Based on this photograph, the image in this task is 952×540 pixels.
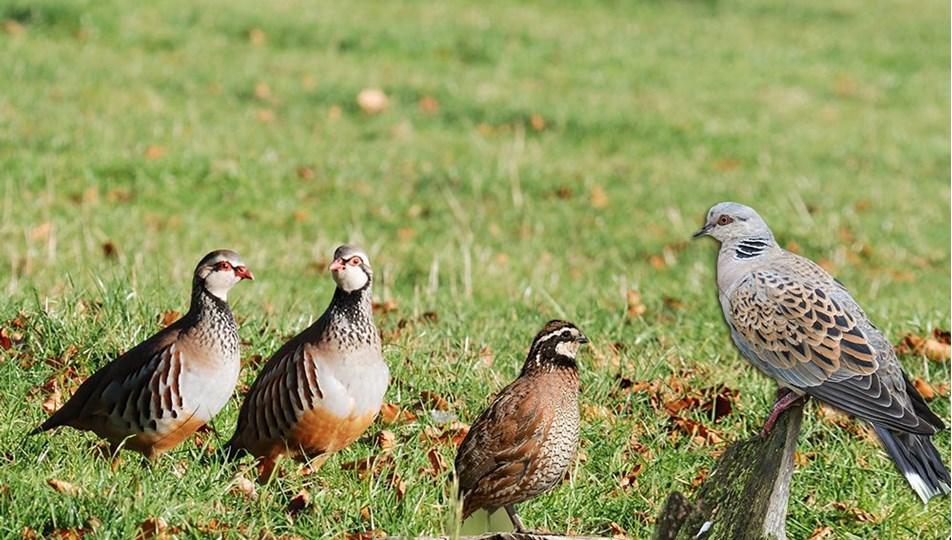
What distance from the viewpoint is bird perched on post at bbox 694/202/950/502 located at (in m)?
4.97

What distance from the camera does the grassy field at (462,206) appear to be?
5602 mm

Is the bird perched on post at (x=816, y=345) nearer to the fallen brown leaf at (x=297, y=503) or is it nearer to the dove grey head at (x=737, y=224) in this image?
the dove grey head at (x=737, y=224)

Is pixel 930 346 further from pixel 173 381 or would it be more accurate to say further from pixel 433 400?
pixel 173 381

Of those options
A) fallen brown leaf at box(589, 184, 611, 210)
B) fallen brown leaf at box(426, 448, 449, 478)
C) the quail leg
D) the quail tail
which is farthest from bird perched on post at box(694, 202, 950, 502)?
fallen brown leaf at box(589, 184, 611, 210)

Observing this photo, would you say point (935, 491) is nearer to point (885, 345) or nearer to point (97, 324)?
point (885, 345)

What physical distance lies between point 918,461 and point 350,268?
2.16 metres

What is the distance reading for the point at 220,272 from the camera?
16.4 ft

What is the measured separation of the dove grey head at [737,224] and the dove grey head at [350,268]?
56.0 inches

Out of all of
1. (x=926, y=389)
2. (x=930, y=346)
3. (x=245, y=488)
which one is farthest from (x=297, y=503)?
(x=930, y=346)

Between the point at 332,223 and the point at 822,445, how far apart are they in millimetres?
6147

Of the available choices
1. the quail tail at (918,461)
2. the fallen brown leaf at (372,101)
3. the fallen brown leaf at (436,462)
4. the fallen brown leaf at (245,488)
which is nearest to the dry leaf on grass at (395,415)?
the fallen brown leaf at (436,462)

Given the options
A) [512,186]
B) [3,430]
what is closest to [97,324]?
[3,430]

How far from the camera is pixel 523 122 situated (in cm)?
1469

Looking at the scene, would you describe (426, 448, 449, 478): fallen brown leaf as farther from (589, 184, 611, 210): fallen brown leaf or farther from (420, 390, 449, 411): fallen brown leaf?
(589, 184, 611, 210): fallen brown leaf
